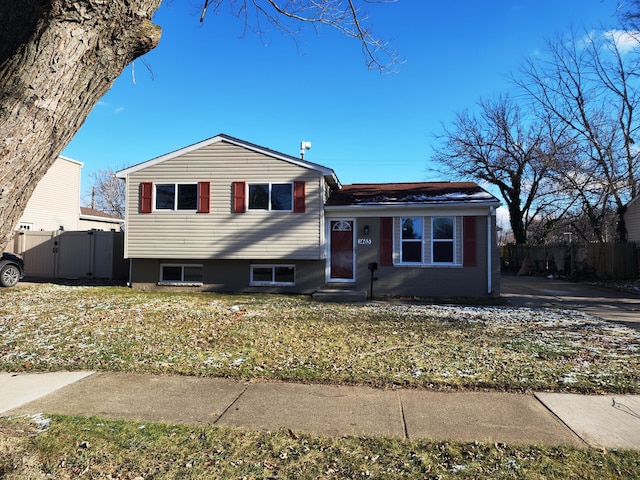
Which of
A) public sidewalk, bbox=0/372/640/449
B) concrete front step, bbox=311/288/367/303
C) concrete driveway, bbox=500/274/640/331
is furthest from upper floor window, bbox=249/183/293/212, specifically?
public sidewalk, bbox=0/372/640/449

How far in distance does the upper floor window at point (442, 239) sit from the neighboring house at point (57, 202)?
19148 mm

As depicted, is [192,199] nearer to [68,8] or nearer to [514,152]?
[68,8]

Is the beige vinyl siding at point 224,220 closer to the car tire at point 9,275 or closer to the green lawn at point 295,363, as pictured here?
the green lawn at point 295,363

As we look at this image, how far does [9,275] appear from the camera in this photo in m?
13.2

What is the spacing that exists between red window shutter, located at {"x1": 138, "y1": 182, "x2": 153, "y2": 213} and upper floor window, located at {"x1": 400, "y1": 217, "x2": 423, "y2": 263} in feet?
26.7

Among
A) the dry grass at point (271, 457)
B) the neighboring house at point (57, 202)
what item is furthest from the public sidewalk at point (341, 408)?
the neighboring house at point (57, 202)

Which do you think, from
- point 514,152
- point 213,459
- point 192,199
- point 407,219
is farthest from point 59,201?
point 514,152

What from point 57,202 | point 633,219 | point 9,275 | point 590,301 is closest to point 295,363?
point 590,301

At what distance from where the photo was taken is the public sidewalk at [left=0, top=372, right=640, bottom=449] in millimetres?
3619

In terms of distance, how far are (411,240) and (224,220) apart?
592cm

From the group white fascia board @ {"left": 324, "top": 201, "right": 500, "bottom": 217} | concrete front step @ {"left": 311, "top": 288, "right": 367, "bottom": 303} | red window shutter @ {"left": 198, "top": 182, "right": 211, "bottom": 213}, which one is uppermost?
red window shutter @ {"left": 198, "top": 182, "right": 211, "bottom": 213}

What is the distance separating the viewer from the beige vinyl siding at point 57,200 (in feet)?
69.5

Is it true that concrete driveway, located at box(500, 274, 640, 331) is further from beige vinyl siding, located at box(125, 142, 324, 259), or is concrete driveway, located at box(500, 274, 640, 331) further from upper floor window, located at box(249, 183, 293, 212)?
upper floor window, located at box(249, 183, 293, 212)

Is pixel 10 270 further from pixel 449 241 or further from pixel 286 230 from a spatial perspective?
pixel 449 241
